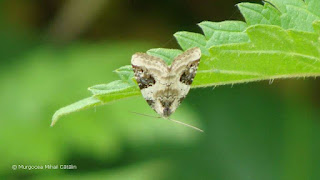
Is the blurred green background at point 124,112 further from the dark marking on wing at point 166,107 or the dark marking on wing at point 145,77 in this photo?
the dark marking on wing at point 145,77

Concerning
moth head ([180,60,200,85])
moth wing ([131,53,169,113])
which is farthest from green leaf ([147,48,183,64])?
moth wing ([131,53,169,113])

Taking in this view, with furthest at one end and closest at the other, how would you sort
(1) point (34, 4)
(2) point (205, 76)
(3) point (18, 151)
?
(1) point (34, 4)
(3) point (18, 151)
(2) point (205, 76)

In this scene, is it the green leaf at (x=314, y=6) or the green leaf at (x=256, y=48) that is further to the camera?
the green leaf at (x=314, y=6)

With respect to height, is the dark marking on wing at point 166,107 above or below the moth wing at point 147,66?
below

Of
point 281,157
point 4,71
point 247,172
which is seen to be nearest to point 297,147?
point 281,157

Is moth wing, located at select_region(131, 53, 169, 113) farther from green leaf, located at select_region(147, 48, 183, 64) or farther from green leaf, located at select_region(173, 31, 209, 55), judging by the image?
green leaf, located at select_region(173, 31, 209, 55)

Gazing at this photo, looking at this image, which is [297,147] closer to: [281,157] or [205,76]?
[281,157]

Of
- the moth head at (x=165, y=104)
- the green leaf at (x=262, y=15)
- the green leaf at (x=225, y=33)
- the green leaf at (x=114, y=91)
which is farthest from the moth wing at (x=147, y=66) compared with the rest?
the green leaf at (x=262, y=15)
